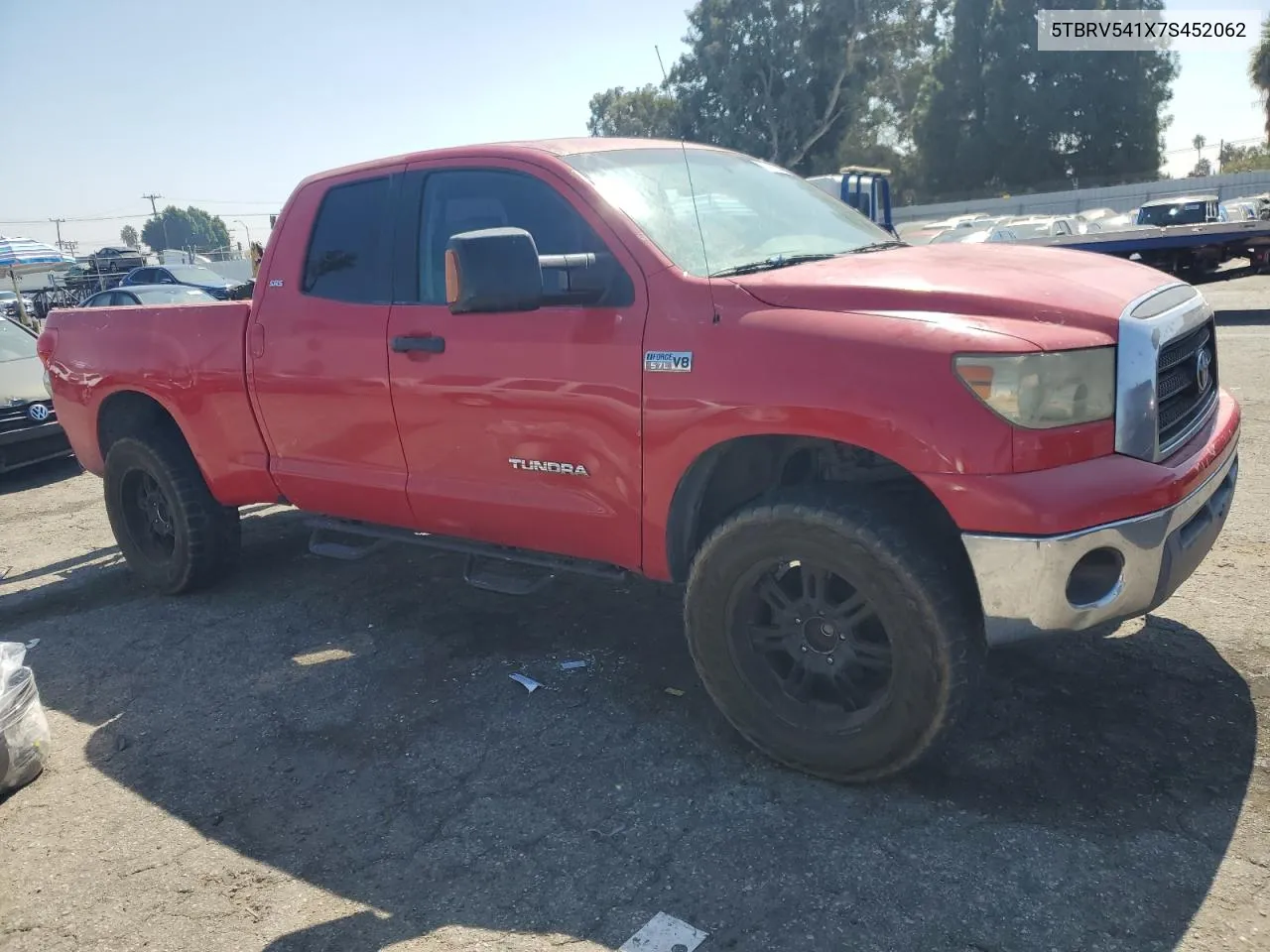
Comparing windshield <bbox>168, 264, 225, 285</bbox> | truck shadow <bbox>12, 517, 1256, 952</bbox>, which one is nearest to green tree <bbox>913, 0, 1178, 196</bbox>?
windshield <bbox>168, 264, 225, 285</bbox>

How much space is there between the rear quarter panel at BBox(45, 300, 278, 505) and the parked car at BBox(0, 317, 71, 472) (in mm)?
3382

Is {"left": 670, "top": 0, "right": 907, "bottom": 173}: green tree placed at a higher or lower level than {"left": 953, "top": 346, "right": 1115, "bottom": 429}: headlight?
higher

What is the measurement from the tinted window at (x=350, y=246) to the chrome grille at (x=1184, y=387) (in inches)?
111

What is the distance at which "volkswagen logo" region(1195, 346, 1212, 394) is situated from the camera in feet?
10.3

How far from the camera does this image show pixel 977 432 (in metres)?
2.58

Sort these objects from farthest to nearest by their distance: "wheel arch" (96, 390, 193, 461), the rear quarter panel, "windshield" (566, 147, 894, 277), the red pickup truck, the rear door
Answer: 1. "wheel arch" (96, 390, 193, 461)
2. the rear quarter panel
3. the rear door
4. "windshield" (566, 147, 894, 277)
5. the red pickup truck

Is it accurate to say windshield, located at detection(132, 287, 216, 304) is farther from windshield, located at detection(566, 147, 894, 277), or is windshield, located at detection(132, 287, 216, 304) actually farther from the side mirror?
the side mirror

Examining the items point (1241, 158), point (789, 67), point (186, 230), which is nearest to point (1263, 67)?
point (1241, 158)

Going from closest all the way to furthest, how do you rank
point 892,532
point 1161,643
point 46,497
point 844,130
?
point 892,532 < point 1161,643 < point 46,497 < point 844,130

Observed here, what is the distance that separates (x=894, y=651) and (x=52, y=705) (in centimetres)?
352

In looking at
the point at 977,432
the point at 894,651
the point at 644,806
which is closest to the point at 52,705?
the point at 644,806

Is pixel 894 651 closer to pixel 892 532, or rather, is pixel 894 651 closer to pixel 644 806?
pixel 892 532

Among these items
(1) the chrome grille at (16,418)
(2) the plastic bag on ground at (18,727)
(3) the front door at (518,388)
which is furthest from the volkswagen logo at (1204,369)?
(1) the chrome grille at (16,418)

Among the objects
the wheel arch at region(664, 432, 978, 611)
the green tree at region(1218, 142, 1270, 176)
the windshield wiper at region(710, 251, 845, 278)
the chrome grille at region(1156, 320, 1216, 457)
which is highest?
the green tree at region(1218, 142, 1270, 176)
